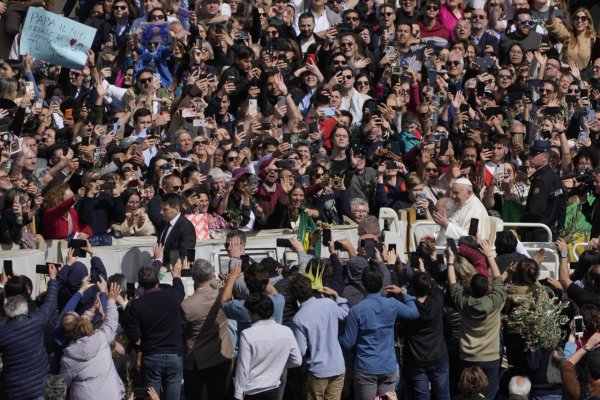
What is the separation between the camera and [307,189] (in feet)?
66.9

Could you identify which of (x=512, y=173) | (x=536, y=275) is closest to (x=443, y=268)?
(x=536, y=275)

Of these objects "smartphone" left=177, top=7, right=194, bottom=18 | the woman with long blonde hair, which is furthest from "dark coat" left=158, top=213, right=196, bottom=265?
the woman with long blonde hair

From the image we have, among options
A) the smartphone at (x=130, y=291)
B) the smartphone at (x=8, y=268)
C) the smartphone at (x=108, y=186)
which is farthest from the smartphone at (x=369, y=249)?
the smartphone at (x=8, y=268)

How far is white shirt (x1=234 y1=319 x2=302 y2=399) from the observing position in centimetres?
1627

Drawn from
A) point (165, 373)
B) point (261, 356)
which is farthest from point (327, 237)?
point (165, 373)

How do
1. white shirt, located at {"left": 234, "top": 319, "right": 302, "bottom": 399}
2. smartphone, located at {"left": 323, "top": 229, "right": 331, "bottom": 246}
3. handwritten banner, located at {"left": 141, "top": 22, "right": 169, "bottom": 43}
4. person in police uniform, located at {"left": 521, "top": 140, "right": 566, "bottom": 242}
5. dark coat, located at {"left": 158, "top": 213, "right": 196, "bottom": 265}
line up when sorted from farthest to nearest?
handwritten banner, located at {"left": 141, "top": 22, "right": 169, "bottom": 43}
person in police uniform, located at {"left": 521, "top": 140, "right": 566, "bottom": 242}
dark coat, located at {"left": 158, "top": 213, "right": 196, "bottom": 265}
smartphone, located at {"left": 323, "top": 229, "right": 331, "bottom": 246}
white shirt, located at {"left": 234, "top": 319, "right": 302, "bottom": 399}

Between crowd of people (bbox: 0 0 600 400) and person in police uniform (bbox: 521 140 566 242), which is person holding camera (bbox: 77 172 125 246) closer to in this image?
crowd of people (bbox: 0 0 600 400)

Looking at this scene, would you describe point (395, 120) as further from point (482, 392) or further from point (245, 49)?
point (482, 392)

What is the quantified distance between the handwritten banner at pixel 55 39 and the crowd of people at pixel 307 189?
368mm

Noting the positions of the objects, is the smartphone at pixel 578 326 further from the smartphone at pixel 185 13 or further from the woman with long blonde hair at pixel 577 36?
the woman with long blonde hair at pixel 577 36

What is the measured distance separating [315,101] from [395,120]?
3.45 ft

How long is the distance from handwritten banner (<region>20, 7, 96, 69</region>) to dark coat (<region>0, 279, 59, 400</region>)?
7.47m

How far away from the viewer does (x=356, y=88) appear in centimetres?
2447

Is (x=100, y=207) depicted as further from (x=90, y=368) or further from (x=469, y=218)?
(x=469, y=218)
